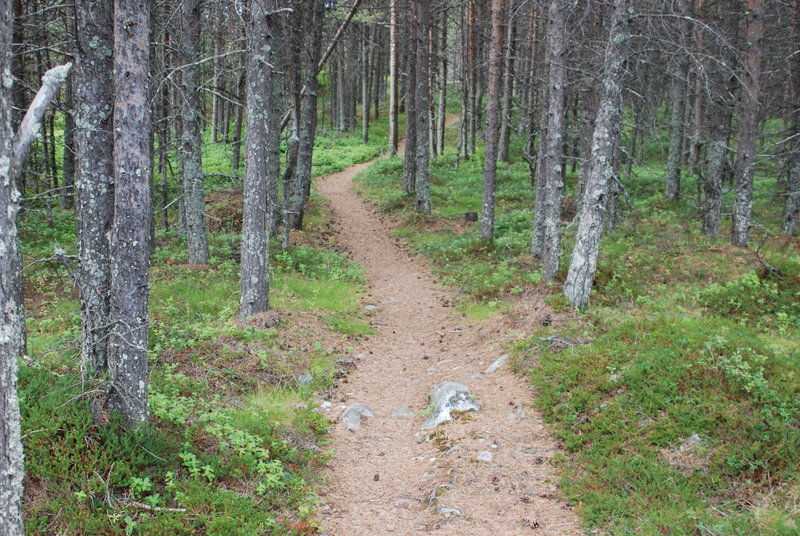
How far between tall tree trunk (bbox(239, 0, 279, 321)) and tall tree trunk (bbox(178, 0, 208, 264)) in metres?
3.22

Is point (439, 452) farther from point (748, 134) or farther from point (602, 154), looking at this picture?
point (748, 134)

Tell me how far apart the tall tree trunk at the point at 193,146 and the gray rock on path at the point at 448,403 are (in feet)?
26.2

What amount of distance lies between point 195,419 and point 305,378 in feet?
7.50

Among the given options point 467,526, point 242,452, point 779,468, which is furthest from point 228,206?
point 779,468

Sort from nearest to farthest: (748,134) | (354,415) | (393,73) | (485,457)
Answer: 1. (485,457)
2. (354,415)
3. (748,134)
4. (393,73)

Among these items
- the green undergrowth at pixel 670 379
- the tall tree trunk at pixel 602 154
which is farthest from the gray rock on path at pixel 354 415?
the tall tree trunk at pixel 602 154

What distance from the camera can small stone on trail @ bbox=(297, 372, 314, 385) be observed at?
859 cm

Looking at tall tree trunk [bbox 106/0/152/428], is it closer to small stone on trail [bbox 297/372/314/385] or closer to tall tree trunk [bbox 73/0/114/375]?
tall tree trunk [bbox 73/0/114/375]

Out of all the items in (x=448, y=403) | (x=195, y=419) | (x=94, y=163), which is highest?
(x=94, y=163)

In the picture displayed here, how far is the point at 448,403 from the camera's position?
7844 millimetres

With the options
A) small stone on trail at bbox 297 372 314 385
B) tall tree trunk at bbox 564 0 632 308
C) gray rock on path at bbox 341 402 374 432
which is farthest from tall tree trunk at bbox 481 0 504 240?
gray rock on path at bbox 341 402 374 432

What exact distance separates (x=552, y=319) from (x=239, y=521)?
6.50 m

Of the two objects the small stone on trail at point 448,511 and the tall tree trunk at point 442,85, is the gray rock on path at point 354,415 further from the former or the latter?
the tall tree trunk at point 442,85

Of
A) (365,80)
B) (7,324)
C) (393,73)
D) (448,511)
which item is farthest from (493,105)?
(365,80)
